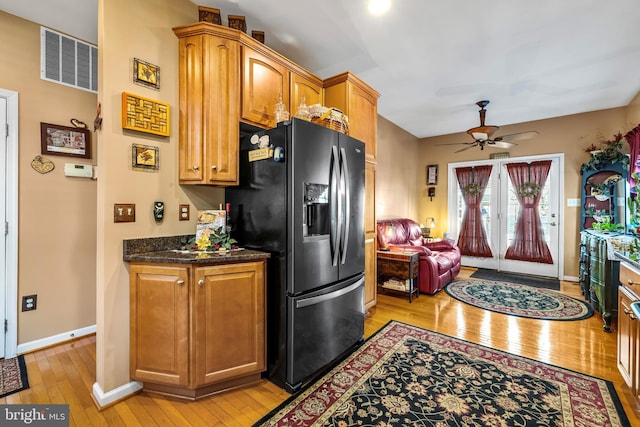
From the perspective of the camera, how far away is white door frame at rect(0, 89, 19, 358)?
2246mm

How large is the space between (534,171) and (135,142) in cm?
618

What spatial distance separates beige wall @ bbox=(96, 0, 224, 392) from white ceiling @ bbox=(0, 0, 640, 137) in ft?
1.82

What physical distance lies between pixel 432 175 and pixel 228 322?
5.61m

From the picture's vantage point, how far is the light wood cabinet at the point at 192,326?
175 centimetres

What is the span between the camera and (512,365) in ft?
7.30

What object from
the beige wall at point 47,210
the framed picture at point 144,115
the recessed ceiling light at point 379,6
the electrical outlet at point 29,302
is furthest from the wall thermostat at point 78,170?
the recessed ceiling light at point 379,6

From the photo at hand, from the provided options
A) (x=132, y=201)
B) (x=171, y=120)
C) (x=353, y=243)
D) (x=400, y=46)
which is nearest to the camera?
(x=132, y=201)

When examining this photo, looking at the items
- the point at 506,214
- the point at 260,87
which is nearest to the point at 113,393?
the point at 260,87

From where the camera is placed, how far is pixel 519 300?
12.4 feet

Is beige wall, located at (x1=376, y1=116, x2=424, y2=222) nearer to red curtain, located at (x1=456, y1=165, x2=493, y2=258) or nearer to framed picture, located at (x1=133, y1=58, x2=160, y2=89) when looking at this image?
red curtain, located at (x1=456, y1=165, x2=493, y2=258)

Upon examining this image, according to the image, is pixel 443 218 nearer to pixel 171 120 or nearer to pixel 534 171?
pixel 534 171

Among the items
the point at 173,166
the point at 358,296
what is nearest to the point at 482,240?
the point at 358,296

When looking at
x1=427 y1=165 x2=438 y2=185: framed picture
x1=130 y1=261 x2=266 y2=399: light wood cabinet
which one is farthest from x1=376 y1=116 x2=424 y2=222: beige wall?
x1=130 y1=261 x2=266 y2=399: light wood cabinet

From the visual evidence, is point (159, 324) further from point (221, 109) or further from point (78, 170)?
point (78, 170)
